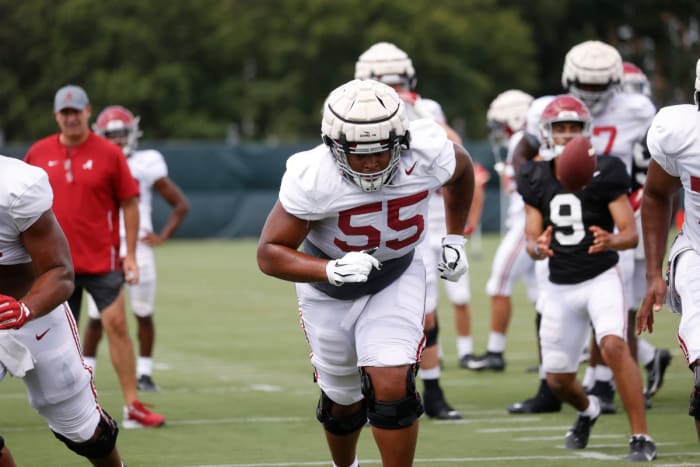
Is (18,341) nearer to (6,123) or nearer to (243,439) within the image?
(243,439)

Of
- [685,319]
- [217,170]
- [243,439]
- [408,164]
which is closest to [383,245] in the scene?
[408,164]

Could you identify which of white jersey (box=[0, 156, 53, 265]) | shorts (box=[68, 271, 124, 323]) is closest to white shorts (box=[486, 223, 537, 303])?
shorts (box=[68, 271, 124, 323])

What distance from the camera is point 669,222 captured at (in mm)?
6512

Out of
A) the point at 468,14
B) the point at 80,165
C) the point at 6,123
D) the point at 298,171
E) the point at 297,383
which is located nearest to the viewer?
the point at 298,171

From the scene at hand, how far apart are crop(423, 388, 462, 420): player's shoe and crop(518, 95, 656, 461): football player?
1.12 metres

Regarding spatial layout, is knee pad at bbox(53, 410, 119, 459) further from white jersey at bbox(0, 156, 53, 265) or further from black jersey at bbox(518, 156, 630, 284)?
black jersey at bbox(518, 156, 630, 284)

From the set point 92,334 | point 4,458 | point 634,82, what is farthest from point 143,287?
point 4,458

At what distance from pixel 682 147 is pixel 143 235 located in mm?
5409

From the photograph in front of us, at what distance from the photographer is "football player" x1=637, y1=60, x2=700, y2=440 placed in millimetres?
6027

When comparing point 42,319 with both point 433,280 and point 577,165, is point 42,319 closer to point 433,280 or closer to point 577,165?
point 577,165

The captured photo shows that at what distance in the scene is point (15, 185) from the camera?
5.48m

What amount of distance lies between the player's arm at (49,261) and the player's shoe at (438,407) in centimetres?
356

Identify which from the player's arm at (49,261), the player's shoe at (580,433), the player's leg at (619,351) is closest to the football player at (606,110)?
the player's leg at (619,351)

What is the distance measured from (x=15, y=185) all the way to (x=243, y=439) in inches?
117
